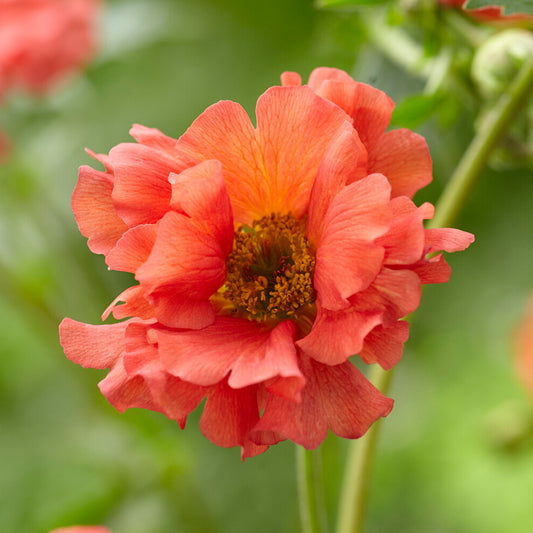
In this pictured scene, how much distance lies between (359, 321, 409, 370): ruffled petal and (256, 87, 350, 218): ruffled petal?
9 cm

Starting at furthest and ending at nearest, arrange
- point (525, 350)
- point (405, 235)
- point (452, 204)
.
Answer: point (525, 350) → point (452, 204) → point (405, 235)

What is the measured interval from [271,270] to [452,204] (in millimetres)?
112

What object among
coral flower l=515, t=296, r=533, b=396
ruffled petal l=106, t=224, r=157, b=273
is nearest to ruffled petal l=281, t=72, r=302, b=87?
ruffled petal l=106, t=224, r=157, b=273

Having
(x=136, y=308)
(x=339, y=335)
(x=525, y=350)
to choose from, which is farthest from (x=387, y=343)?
(x=525, y=350)

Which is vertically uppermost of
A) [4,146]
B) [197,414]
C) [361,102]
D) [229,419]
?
[361,102]

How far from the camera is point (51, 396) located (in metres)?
1.17

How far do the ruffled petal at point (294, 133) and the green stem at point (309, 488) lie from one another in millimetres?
136

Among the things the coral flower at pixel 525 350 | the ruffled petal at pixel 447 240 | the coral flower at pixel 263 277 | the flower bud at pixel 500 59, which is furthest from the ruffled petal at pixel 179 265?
the coral flower at pixel 525 350

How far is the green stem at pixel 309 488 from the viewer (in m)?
0.38

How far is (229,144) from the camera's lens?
1.16ft

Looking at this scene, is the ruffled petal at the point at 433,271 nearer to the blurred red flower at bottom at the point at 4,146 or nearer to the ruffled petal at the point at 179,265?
the ruffled petal at the point at 179,265

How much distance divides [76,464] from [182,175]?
66 centimetres

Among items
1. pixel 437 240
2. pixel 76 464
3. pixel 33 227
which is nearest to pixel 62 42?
pixel 33 227

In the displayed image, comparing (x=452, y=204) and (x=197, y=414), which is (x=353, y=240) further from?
(x=197, y=414)
